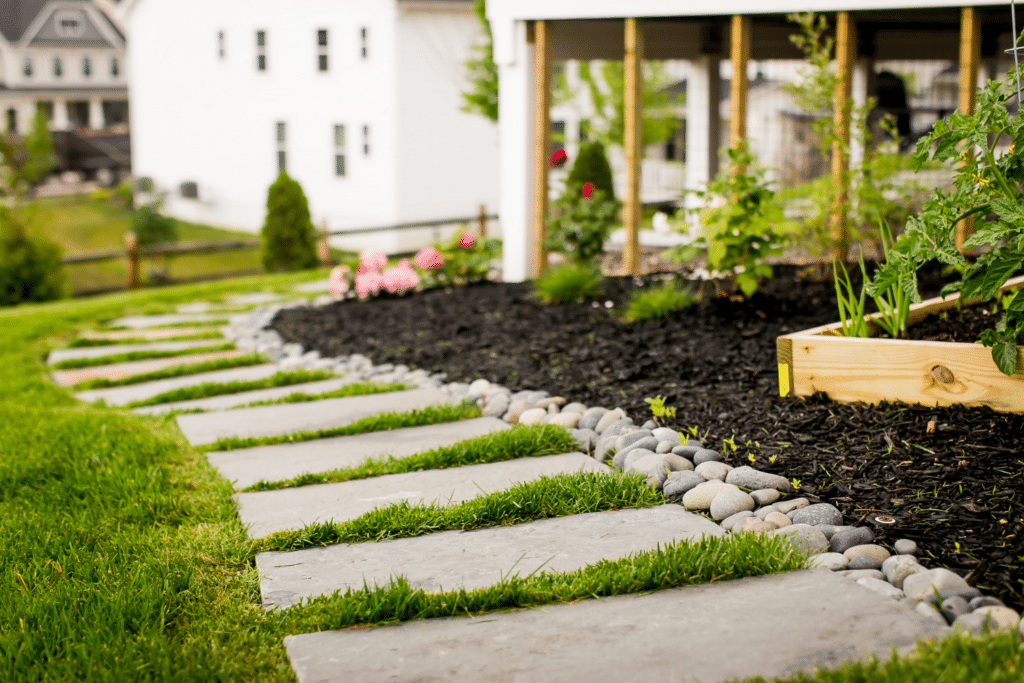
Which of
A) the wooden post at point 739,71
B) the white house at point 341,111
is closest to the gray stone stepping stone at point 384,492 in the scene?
the wooden post at point 739,71

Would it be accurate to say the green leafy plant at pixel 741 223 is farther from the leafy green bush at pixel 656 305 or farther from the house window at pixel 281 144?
the house window at pixel 281 144

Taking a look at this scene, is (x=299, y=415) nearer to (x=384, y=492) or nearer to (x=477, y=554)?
(x=384, y=492)

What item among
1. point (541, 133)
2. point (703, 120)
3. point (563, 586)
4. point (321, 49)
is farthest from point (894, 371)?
point (321, 49)

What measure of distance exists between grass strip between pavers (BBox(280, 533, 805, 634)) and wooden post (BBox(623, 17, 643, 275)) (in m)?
4.93

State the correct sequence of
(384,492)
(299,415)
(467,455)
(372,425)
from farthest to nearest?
(299,415) < (372,425) < (467,455) < (384,492)

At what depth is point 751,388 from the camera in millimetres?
4066

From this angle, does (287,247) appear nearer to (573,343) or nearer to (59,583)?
(573,343)

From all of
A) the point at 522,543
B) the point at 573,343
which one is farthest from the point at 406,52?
the point at 522,543

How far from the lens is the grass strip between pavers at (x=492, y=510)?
2.82m

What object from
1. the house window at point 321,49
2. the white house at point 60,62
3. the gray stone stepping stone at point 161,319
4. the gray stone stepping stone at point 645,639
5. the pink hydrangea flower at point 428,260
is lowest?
the gray stone stepping stone at point 645,639

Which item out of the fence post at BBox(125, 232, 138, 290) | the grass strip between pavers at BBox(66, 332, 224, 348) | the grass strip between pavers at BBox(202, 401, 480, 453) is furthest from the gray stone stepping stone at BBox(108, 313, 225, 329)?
the fence post at BBox(125, 232, 138, 290)

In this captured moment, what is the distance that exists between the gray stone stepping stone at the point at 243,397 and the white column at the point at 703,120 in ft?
24.0

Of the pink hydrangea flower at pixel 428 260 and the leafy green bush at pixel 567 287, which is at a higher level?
the pink hydrangea flower at pixel 428 260

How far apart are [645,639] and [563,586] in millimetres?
312
